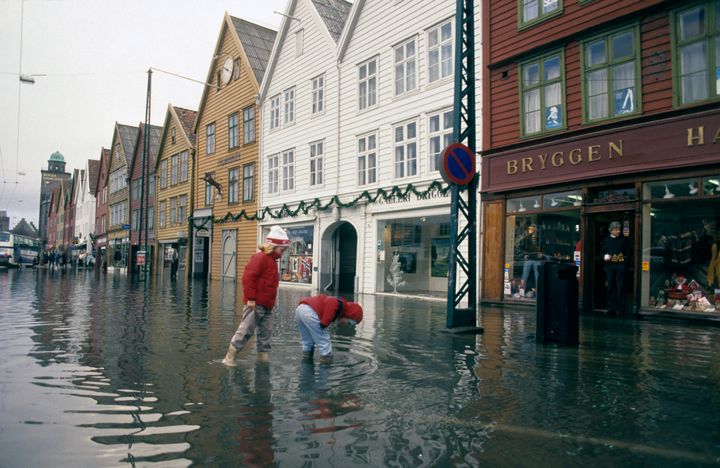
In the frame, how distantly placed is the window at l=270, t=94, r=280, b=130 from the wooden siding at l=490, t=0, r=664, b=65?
1345 centimetres

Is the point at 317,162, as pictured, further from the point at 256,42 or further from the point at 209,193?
the point at 209,193

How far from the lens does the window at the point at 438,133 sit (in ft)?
59.5

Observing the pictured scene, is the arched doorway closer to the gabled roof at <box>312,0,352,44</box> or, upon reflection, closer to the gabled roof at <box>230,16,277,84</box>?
the gabled roof at <box>312,0,352,44</box>

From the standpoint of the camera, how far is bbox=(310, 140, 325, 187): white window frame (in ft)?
79.8

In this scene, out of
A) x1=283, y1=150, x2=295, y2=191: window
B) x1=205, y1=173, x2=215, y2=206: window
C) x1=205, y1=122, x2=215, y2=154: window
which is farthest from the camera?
x1=205, y1=122, x2=215, y2=154: window

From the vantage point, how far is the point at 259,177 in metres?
28.8

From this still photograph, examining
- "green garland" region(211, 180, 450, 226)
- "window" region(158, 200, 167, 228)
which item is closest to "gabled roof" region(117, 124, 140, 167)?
"window" region(158, 200, 167, 228)

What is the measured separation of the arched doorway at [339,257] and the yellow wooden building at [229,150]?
18.7ft

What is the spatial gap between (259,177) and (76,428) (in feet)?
82.2

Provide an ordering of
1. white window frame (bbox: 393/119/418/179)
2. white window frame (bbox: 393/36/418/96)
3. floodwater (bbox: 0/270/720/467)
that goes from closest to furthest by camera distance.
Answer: floodwater (bbox: 0/270/720/467) → white window frame (bbox: 393/119/418/179) → white window frame (bbox: 393/36/418/96)

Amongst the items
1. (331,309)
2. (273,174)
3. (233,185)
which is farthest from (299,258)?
(331,309)

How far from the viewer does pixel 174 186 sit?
39406mm

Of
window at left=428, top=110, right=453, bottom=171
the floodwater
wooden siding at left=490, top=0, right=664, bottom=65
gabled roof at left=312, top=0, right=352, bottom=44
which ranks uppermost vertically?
gabled roof at left=312, top=0, right=352, bottom=44

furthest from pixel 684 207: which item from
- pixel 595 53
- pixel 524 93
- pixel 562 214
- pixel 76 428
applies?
pixel 76 428
